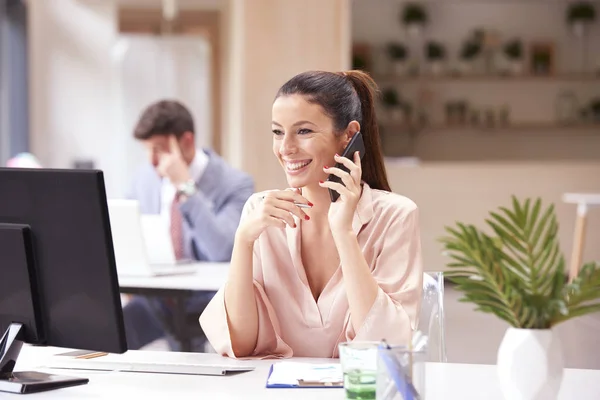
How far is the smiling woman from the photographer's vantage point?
224cm

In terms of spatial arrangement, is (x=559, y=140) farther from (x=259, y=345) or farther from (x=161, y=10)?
(x=259, y=345)

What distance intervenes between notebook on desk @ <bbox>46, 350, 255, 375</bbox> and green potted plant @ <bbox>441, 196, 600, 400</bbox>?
67 cm

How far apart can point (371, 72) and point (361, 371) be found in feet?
27.3

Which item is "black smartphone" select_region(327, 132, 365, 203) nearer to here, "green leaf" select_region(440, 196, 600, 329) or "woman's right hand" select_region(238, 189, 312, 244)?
"woman's right hand" select_region(238, 189, 312, 244)

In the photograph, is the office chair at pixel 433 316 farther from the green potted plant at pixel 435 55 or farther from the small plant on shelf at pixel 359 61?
the green potted plant at pixel 435 55

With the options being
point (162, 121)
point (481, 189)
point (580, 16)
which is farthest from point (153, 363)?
point (580, 16)

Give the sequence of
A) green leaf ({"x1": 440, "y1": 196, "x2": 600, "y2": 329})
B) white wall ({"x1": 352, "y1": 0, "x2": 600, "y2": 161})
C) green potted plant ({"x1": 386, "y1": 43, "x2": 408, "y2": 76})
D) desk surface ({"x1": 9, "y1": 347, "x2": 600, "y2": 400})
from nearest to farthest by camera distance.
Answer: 1. green leaf ({"x1": 440, "y1": 196, "x2": 600, "y2": 329})
2. desk surface ({"x1": 9, "y1": 347, "x2": 600, "y2": 400})
3. green potted plant ({"x1": 386, "y1": 43, "x2": 408, "y2": 76})
4. white wall ({"x1": 352, "y1": 0, "x2": 600, "y2": 161})

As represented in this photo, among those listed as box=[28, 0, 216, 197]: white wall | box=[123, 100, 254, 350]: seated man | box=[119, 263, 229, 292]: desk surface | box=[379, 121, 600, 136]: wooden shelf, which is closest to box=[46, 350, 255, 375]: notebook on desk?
box=[119, 263, 229, 292]: desk surface

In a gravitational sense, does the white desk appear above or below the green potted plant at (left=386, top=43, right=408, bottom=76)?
below

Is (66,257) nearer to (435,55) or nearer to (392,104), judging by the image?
(392,104)

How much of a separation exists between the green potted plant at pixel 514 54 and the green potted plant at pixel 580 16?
0.57 m

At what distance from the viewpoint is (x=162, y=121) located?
15.1 feet

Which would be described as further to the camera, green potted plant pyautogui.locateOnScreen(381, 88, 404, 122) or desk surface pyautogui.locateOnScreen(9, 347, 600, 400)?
green potted plant pyautogui.locateOnScreen(381, 88, 404, 122)

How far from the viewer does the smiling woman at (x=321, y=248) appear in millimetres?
2242
